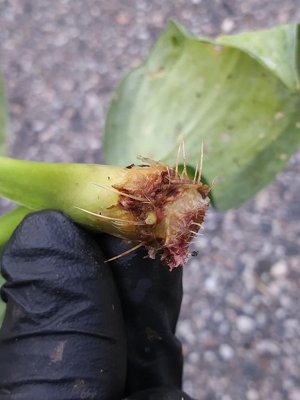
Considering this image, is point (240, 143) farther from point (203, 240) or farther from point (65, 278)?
point (203, 240)

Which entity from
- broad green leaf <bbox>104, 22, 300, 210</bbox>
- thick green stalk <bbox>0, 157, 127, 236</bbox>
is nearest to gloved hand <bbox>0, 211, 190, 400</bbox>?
thick green stalk <bbox>0, 157, 127, 236</bbox>

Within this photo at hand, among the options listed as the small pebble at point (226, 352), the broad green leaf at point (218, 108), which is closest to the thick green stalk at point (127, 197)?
the broad green leaf at point (218, 108)

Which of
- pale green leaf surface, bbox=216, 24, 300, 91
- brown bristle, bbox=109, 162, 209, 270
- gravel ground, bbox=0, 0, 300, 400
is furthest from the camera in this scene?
gravel ground, bbox=0, 0, 300, 400

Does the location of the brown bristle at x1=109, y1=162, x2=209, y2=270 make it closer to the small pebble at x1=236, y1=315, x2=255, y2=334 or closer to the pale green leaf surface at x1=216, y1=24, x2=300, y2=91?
the pale green leaf surface at x1=216, y1=24, x2=300, y2=91

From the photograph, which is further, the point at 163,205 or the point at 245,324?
the point at 245,324

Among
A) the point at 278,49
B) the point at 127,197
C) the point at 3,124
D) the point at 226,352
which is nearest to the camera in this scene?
the point at 127,197

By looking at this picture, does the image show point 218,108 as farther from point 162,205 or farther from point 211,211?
point 211,211

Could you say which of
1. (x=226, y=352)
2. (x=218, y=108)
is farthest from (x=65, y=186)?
(x=226, y=352)
